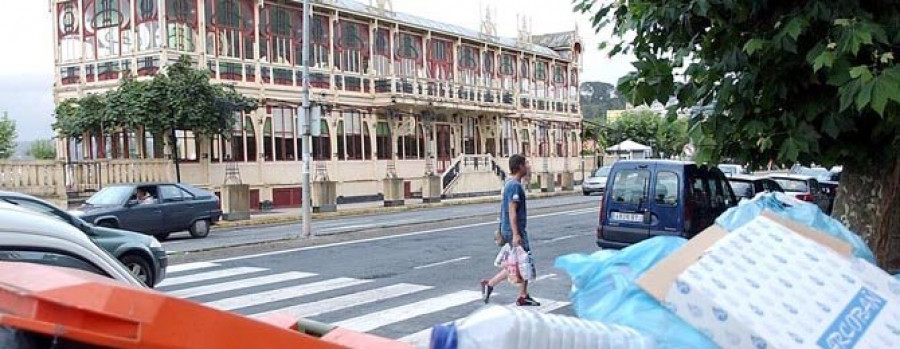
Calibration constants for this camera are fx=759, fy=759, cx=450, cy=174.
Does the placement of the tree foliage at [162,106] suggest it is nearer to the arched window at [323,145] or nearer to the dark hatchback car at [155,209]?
the dark hatchback car at [155,209]

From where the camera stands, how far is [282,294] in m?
10.4

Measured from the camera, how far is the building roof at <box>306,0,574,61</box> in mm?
37250

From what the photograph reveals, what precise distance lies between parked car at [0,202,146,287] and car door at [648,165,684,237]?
32.4 feet

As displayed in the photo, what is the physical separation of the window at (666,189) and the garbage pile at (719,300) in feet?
28.9

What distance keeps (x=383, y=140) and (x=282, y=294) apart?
95.6 ft

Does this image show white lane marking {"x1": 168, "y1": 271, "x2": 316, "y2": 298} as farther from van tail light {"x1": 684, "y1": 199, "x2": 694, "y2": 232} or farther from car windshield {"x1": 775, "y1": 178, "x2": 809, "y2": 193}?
car windshield {"x1": 775, "y1": 178, "x2": 809, "y2": 193}

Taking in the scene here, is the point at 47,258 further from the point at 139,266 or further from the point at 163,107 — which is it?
the point at 163,107

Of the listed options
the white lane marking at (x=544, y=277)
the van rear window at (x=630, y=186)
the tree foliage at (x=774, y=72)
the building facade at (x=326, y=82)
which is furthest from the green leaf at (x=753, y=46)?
the building facade at (x=326, y=82)

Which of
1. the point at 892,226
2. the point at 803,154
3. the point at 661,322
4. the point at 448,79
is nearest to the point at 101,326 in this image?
the point at 661,322

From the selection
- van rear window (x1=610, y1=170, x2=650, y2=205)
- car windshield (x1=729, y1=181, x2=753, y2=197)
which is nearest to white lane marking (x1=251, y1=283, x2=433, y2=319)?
van rear window (x1=610, y1=170, x2=650, y2=205)

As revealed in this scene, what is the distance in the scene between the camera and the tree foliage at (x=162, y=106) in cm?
2584

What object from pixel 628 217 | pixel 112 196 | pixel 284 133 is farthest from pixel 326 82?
pixel 628 217

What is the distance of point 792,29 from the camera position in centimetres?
333

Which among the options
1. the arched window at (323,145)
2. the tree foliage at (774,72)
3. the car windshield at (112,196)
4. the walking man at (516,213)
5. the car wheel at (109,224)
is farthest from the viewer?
the arched window at (323,145)
